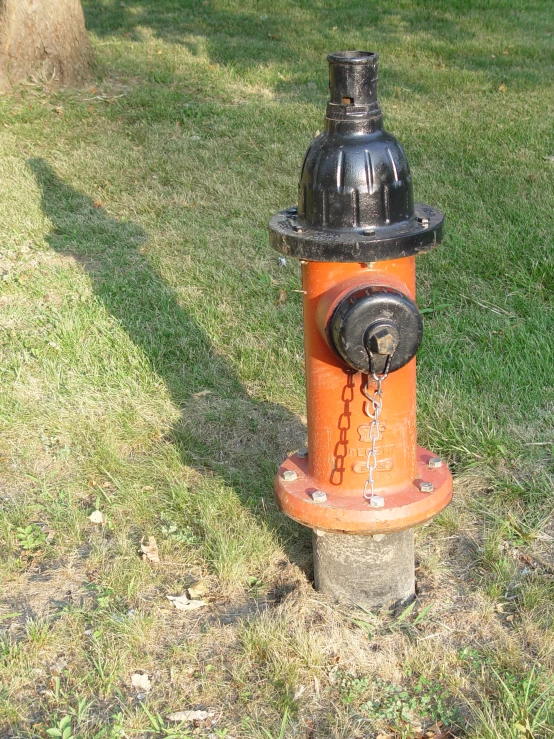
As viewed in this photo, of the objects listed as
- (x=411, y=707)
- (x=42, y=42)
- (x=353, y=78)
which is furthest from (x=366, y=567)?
(x=42, y=42)

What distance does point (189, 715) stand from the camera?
241cm

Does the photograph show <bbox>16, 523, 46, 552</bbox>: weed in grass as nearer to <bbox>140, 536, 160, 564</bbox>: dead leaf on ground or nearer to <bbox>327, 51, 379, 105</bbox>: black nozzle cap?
<bbox>140, 536, 160, 564</bbox>: dead leaf on ground

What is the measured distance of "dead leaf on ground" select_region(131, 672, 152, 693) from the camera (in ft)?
8.24

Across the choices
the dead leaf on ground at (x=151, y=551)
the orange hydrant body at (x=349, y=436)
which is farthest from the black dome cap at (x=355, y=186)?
the dead leaf on ground at (x=151, y=551)

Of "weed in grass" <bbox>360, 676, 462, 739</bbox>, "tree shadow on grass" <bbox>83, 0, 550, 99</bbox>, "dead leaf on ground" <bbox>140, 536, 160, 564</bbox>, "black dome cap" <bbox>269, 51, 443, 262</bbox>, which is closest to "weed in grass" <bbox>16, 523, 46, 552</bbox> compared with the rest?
"dead leaf on ground" <bbox>140, 536, 160, 564</bbox>

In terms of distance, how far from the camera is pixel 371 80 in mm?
2305

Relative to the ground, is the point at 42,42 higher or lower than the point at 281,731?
higher

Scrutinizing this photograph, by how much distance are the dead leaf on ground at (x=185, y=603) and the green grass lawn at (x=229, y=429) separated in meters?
0.03

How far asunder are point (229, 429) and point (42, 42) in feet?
19.1

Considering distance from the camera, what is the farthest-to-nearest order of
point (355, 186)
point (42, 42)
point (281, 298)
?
point (42, 42)
point (281, 298)
point (355, 186)

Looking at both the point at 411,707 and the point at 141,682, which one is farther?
the point at 141,682

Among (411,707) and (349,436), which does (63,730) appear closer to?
(411,707)

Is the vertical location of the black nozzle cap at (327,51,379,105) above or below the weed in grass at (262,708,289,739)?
above

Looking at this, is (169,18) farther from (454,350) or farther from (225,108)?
(454,350)
